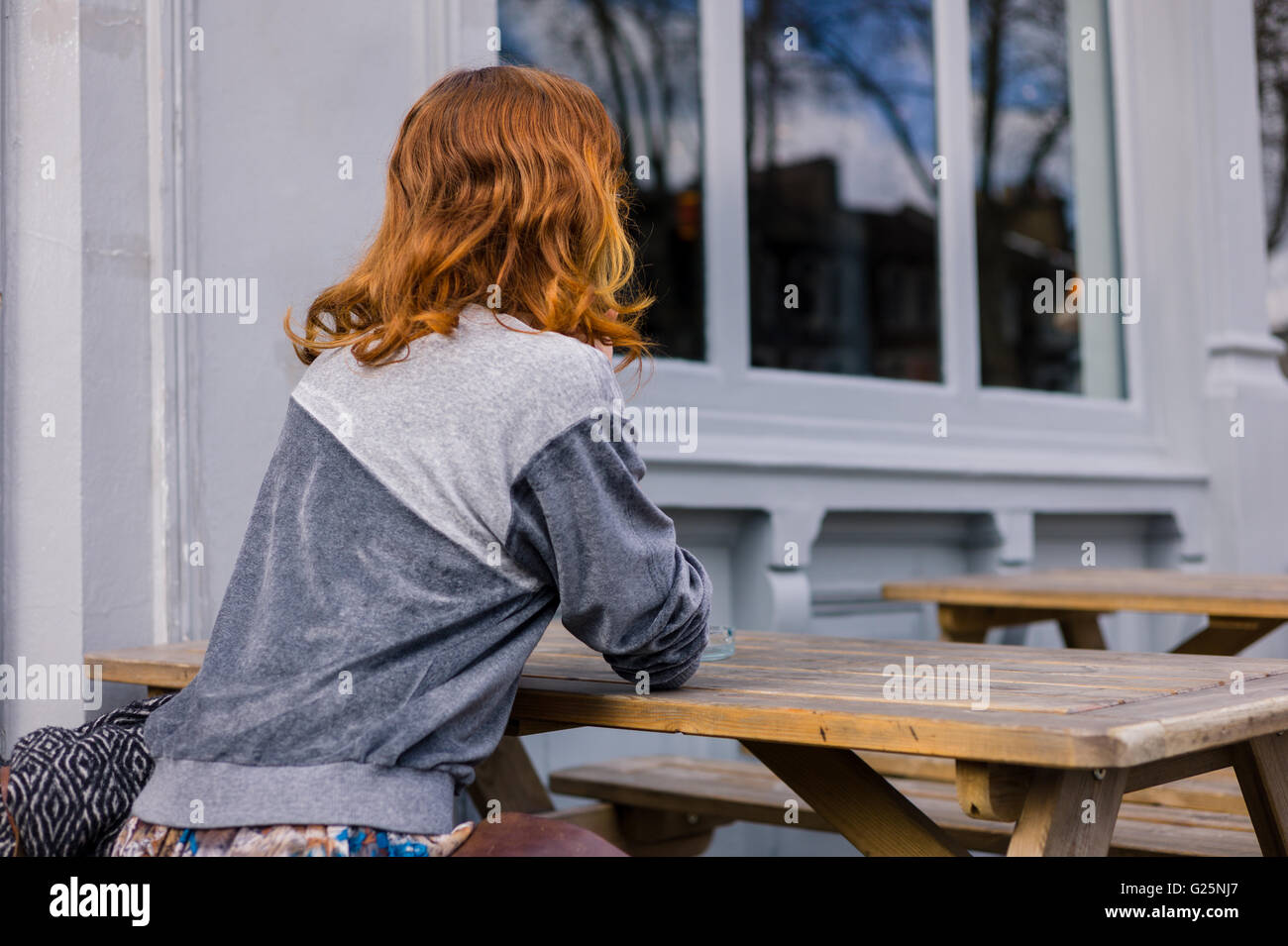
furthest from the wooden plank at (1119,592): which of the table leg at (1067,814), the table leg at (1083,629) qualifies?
the table leg at (1067,814)

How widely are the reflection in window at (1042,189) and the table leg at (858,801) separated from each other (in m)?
3.04

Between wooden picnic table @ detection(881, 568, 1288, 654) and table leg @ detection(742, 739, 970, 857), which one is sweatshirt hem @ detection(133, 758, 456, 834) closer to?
table leg @ detection(742, 739, 970, 857)

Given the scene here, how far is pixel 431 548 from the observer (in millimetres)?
1373

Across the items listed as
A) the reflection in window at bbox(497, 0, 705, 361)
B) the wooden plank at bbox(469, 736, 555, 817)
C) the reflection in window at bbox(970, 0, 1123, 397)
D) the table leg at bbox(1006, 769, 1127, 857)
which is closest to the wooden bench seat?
the wooden plank at bbox(469, 736, 555, 817)

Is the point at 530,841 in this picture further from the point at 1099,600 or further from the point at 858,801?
the point at 1099,600

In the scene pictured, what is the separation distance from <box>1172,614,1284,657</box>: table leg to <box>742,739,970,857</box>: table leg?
1659mm

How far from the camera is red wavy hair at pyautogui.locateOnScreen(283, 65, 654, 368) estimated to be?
4.86ft

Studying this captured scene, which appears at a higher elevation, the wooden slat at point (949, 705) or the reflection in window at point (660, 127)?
the reflection in window at point (660, 127)

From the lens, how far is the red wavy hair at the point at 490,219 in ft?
4.86

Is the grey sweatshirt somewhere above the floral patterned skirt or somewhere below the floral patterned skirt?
above

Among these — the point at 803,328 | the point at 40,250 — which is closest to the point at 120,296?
the point at 40,250

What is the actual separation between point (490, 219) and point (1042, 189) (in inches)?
145

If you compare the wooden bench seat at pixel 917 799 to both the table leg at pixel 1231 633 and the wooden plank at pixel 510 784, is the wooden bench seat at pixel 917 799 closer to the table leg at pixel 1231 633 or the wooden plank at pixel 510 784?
the wooden plank at pixel 510 784
